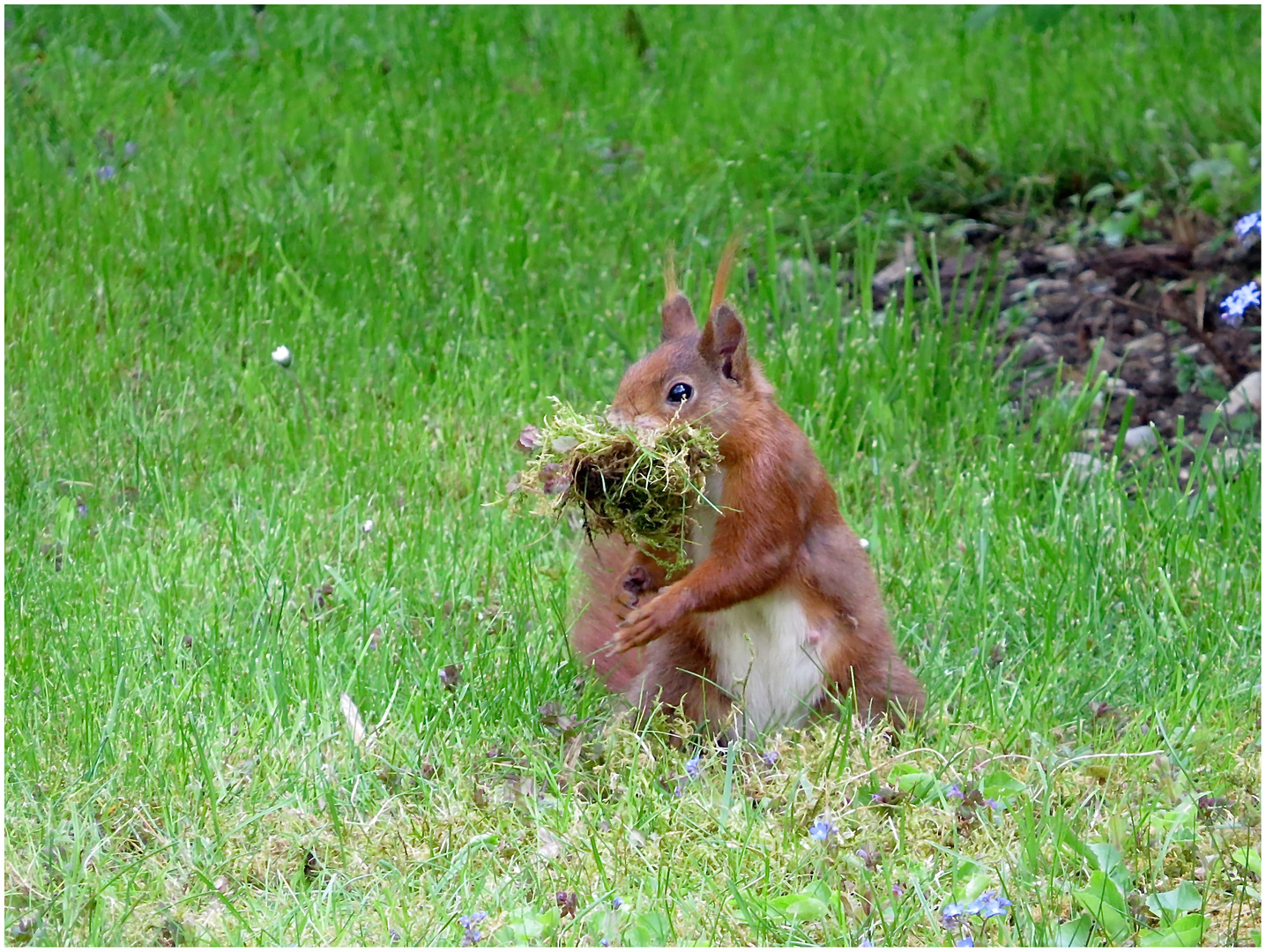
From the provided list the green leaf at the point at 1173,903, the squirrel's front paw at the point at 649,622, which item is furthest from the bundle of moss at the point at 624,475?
the green leaf at the point at 1173,903

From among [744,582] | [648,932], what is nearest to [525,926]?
[648,932]

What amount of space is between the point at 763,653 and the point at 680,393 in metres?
0.56

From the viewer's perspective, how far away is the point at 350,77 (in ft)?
21.8

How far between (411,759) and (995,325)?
3.04 meters

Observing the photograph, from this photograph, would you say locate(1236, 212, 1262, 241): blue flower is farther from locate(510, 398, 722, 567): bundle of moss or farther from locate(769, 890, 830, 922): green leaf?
locate(769, 890, 830, 922): green leaf

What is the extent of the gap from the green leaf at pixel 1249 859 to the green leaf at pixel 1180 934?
0.19 m

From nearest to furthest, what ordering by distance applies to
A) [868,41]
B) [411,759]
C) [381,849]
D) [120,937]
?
[120,937]
[381,849]
[411,759]
[868,41]

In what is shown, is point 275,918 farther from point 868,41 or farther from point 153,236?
point 868,41

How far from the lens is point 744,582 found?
2.84m

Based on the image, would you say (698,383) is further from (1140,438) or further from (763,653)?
(1140,438)

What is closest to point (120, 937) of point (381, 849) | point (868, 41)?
point (381, 849)

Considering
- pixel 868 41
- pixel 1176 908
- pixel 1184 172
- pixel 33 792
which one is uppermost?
pixel 868 41

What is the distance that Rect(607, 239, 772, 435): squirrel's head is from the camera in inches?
114

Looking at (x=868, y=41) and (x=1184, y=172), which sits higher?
(x=868, y=41)
